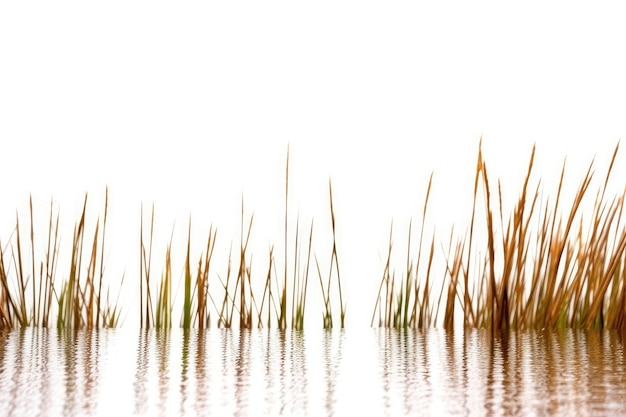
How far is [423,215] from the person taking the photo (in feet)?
8.20

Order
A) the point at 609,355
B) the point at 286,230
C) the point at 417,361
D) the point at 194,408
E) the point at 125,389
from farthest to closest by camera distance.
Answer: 1. the point at 286,230
2. the point at 609,355
3. the point at 417,361
4. the point at 125,389
5. the point at 194,408

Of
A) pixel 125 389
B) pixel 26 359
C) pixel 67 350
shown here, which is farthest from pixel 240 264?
pixel 125 389

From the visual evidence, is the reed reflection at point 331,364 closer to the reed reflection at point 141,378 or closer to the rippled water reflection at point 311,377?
the rippled water reflection at point 311,377

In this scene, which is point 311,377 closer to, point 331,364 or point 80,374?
point 331,364

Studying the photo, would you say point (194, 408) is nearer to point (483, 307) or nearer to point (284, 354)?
point (284, 354)

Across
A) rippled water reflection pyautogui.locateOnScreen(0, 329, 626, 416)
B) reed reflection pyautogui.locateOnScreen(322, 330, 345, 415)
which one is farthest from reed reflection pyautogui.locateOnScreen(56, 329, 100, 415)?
reed reflection pyautogui.locateOnScreen(322, 330, 345, 415)

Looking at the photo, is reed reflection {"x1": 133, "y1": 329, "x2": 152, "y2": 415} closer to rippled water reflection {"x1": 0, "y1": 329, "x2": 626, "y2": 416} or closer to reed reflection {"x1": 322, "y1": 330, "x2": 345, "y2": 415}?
rippled water reflection {"x1": 0, "y1": 329, "x2": 626, "y2": 416}

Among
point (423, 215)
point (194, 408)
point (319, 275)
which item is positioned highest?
point (423, 215)

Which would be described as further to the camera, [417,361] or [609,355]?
[609,355]

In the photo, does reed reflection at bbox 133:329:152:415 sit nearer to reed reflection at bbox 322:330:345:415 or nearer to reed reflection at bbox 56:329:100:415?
reed reflection at bbox 56:329:100:415

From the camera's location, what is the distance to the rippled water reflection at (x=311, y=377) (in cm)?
87

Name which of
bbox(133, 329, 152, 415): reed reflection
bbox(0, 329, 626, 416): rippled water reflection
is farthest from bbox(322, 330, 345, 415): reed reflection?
bbox(133, 329, 152, 415): reed reflection

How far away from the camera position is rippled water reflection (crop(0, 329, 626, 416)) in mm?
870

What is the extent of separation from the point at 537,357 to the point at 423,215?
116 cm
